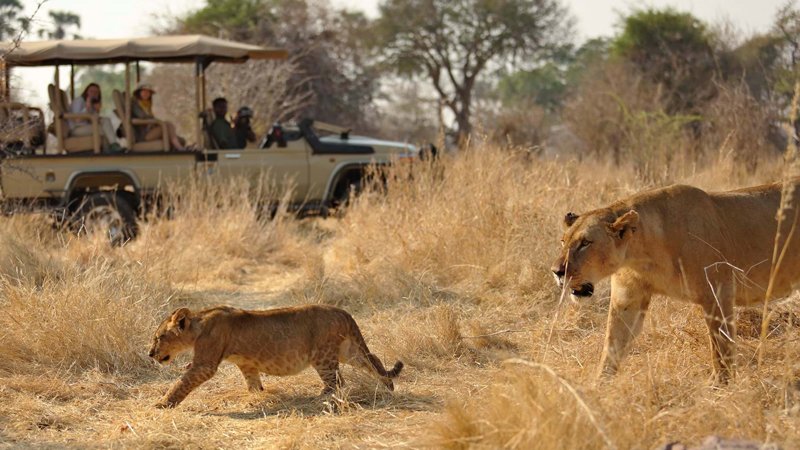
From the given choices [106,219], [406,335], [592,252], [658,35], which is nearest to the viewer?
[592,252]

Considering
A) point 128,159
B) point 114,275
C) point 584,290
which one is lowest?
point 114,275

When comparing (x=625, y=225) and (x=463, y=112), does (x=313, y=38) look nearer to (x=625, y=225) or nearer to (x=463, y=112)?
(x=463, y=112)

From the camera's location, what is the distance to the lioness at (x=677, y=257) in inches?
221

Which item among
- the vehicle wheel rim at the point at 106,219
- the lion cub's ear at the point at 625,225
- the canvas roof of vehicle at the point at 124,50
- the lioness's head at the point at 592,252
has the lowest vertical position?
the vehicle wheel rim at the point at 106,219

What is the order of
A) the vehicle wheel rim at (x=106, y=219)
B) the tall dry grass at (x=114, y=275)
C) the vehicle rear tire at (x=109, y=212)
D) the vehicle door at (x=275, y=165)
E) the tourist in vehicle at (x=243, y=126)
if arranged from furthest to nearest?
the tourist in vehicle at (x=243, y=126)
the vehicle door at (x=275, y=165)
the vehicle rear tire at (x=109, y=212)
the vehicle wheel rim at (x=106, y=219)
the tall dry grass at (x=114, y=275)

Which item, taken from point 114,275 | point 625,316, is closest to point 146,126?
point 114,275

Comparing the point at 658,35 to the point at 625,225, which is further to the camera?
the point at 658,35

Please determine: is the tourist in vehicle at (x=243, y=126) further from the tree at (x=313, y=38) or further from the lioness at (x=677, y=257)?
the tree at (x=313, y=38)

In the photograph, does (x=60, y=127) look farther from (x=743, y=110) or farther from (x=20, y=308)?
(x=743, y=110)

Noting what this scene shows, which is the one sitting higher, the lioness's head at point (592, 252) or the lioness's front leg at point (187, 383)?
the lioness's head at point (592, 252)

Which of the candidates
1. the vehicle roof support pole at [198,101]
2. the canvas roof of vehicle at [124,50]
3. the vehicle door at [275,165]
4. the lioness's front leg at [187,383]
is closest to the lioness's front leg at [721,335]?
the lioness's front leg at [187,383]

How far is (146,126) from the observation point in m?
13.4

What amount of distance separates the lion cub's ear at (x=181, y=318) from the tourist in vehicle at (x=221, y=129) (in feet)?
25.9

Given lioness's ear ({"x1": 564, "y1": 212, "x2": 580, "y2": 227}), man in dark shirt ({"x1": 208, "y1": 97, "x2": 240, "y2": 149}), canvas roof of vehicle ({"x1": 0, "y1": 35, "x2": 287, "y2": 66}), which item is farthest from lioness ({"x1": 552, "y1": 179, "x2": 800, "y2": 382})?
man in dark shirt ({"x1": 208, "y1": 97, "x2": 240, "y2": 149})
